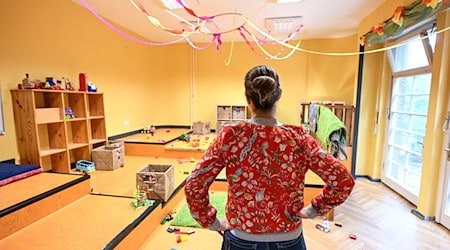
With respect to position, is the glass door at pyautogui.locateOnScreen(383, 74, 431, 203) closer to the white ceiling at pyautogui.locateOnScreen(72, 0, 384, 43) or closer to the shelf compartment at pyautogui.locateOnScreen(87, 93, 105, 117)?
the white ceiling at pyautogui.locateOnScreen(72, 0, 384, 43)

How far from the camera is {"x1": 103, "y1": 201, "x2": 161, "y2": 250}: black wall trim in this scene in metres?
1.63

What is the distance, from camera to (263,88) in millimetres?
854

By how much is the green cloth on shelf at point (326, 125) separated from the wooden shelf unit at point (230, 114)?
2587 millimetres

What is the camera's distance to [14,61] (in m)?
2.58

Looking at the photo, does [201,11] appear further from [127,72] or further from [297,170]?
[297,170]

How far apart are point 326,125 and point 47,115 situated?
3.19 meters

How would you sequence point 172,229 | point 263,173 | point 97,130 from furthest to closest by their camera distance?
point 97,130 < point 172,229 < point 263,173

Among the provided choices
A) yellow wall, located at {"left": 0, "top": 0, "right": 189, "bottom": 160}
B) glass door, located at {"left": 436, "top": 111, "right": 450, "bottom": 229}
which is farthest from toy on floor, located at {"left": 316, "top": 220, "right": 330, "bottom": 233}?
yellow wall, located at {"left": 0, "top": 0, "right": 189, "bottom": 160}

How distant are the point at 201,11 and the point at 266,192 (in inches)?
133

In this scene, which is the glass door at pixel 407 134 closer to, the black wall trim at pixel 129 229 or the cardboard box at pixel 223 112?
the cardboard box at pixel 223 112

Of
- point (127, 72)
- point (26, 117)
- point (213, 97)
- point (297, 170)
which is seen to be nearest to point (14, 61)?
point (26, 117)

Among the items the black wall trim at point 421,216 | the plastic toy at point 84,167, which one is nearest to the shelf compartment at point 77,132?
the plastic toy at point 84,167

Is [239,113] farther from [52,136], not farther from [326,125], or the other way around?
[52,136]

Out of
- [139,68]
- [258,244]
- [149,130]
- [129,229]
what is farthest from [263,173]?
[139,68]
